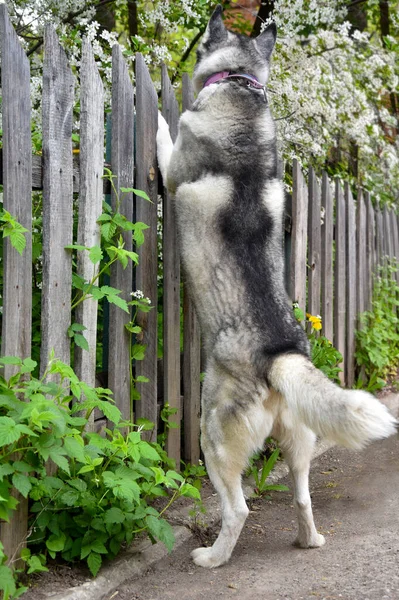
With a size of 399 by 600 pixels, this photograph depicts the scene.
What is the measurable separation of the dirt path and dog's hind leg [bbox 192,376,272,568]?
106 millimetres

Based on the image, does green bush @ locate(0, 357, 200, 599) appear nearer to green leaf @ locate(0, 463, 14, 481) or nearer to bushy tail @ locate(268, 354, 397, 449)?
green leaf @ locate(0, 463, 14, 481)

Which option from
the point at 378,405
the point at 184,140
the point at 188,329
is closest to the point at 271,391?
the point at 378,405

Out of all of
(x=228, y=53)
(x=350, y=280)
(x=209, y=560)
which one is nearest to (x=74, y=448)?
(x=209, y=560)

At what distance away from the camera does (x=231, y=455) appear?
3332 mm

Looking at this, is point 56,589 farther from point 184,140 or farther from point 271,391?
point 184,140

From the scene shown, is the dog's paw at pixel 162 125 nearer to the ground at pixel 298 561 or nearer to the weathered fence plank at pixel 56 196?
the weathered fence plank at pixel 56 196

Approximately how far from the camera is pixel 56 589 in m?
2.87

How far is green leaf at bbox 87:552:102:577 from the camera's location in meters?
2.96

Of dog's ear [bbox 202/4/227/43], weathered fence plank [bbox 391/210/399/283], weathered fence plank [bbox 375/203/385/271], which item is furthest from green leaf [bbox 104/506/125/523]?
weathered fence plank [bbox 391/210/399/283]

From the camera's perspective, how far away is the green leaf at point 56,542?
116 inches

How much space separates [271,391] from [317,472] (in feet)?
6.16

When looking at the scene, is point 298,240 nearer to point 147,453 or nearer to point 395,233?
point 147,453

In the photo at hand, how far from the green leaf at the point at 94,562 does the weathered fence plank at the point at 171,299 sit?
1236 mm

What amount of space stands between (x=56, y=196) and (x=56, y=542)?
1544 mm
